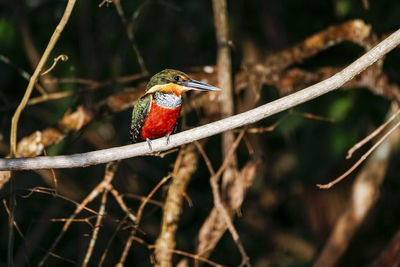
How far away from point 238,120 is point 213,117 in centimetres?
170

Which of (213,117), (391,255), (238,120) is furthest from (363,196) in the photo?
(238,120)

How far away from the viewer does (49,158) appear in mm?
2277

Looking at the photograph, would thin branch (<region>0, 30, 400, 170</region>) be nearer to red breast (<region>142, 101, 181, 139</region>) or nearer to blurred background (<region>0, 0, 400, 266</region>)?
red breast (<region>142, 101, 181, 139</region>)

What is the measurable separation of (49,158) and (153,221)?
330 centimetres

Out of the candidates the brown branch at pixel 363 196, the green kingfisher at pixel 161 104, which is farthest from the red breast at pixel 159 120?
the brown branch at pixel 363 196

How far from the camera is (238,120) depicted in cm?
224

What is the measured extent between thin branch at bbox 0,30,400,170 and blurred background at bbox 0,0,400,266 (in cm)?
122

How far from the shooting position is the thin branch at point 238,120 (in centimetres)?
218

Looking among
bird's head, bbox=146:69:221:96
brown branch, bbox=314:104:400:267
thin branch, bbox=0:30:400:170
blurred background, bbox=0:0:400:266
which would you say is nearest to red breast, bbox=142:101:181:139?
bird's head, bbox=146:69:221:96

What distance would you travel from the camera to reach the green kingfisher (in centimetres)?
335

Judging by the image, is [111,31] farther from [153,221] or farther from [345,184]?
[345,184]

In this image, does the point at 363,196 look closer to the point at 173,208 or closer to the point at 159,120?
the point at 173,208

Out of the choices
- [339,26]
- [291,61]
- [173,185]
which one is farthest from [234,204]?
[339,26]

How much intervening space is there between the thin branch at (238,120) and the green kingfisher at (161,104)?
3.39 feet
